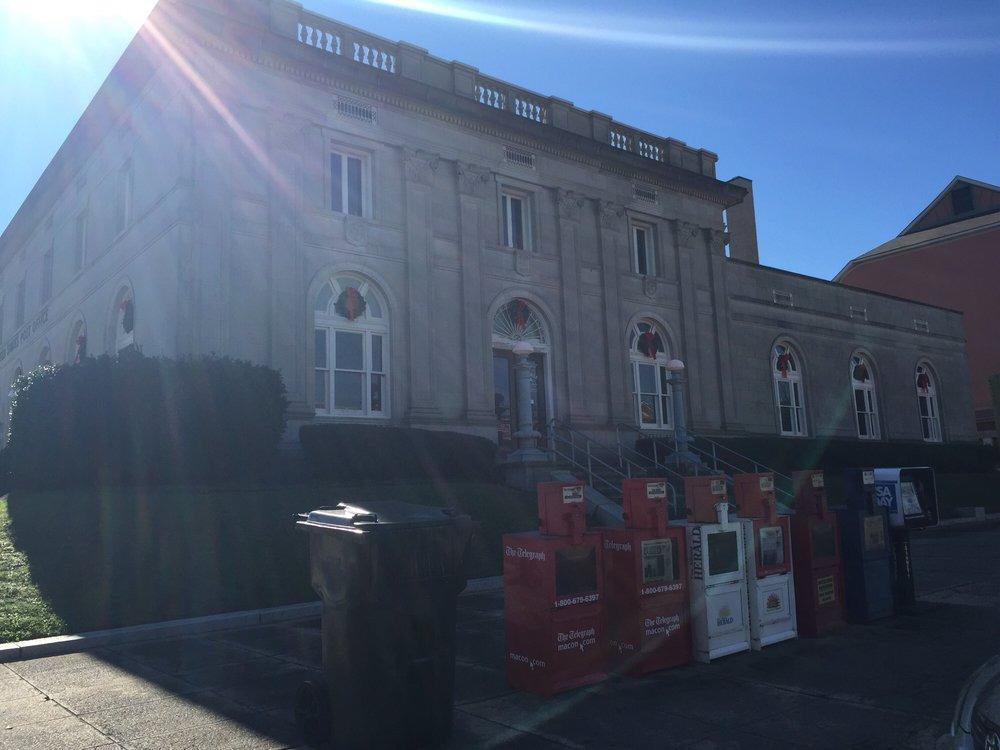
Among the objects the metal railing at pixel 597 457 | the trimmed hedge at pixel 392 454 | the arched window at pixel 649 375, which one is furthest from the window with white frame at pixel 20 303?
the arched window at pixel 649 375

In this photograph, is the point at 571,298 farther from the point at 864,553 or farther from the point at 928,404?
the point at 928,404

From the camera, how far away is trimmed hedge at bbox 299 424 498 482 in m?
15.7

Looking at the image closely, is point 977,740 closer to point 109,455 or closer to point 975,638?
point 975,638

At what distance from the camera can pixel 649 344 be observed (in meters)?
24.7

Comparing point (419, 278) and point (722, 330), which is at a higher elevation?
point (419, 278)

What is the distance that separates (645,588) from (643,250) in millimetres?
20183

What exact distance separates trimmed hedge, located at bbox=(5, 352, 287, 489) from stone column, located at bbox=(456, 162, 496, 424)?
6.89 m

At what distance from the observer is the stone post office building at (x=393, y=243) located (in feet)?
56.8

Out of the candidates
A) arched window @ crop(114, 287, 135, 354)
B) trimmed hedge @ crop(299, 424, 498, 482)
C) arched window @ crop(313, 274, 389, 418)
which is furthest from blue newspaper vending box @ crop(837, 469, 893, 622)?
arched window @ crop(114, 287, 135, 354)

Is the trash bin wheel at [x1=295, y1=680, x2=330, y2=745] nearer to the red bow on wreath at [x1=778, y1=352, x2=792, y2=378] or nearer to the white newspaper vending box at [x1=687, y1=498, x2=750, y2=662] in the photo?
the white newspaper vending box at [x1=687, y1=498, x2=750, y2=662]

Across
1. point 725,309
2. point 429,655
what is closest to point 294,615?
point 429,655

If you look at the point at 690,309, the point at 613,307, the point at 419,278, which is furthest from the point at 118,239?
the point at 690,309

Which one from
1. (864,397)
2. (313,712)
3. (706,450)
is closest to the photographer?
(313,712)

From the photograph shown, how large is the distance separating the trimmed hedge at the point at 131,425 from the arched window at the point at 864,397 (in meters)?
25.5
